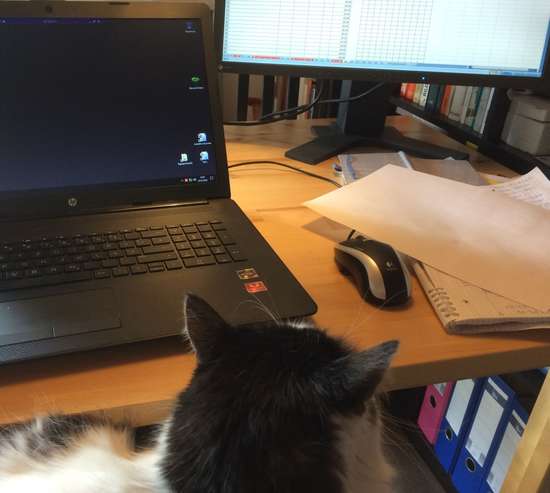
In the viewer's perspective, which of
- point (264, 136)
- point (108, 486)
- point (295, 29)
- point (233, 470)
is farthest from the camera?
point (264, 136)

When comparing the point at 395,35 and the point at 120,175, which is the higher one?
the point at 395,35

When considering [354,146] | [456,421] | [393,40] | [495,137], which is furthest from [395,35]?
[456,421]

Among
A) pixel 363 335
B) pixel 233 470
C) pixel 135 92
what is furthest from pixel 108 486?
pixel 135 92

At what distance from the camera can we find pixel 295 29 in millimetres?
980

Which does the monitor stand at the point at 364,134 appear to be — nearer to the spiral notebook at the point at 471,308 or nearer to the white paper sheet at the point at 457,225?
the white paper sheet at the point at 457,225

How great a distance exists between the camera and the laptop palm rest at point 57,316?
522 millimetres

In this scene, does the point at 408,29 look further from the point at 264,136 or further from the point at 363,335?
the point at 363,335

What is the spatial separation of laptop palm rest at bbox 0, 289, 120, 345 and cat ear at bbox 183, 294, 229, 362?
0.13 meters

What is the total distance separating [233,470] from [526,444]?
493mm

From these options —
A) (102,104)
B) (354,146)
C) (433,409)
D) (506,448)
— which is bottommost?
(433,409)

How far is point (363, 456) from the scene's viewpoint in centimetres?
47

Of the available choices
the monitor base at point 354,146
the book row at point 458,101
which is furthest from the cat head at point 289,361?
the book row at point 458,101

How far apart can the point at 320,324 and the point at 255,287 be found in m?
0.08

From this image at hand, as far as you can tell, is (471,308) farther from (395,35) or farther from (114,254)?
(395,35)
